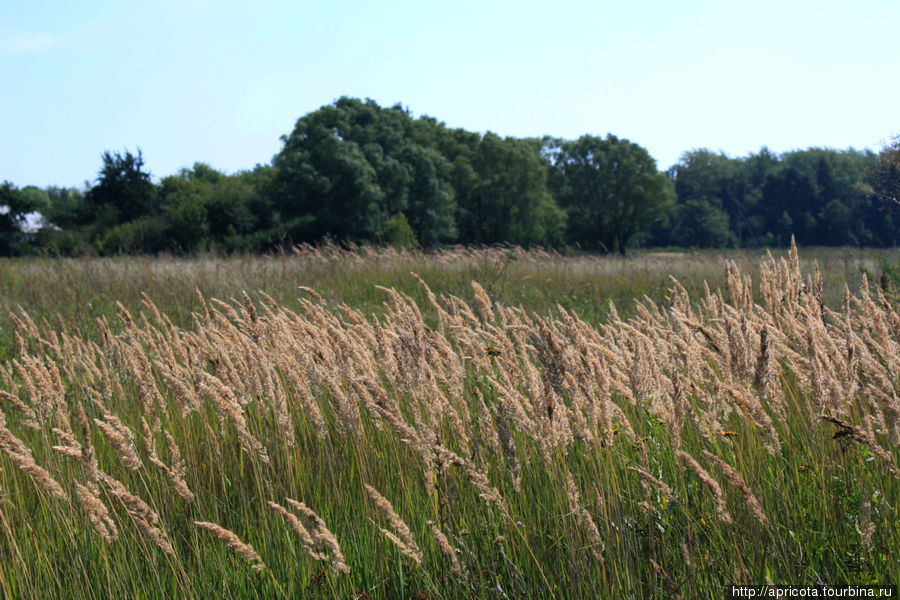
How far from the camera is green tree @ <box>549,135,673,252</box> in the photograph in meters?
56.8

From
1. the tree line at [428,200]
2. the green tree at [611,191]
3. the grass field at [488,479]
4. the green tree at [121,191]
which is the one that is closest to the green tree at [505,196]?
the tree line at [428,200]

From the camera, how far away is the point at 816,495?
7.29 feet

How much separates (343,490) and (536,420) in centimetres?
104

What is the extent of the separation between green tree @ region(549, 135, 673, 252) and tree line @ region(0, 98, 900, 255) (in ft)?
0.41

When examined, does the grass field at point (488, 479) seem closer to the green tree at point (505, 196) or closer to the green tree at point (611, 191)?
the green tree at point (505, 196)

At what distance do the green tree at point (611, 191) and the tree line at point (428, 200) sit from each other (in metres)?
0.12

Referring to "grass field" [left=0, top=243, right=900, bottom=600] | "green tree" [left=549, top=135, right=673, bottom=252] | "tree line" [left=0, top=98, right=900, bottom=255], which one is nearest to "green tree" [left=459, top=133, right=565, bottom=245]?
"tree line" [left=0, top=98, right=900, bottom=255]

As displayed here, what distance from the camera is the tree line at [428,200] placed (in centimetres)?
3706

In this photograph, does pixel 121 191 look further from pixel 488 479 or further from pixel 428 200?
pixel 488 479

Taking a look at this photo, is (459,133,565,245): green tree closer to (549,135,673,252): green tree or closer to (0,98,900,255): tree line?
(0,98,900,255): tree line

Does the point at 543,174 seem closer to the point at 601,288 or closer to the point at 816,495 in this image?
the point at 601,288

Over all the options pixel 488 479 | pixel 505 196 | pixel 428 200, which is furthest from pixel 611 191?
pixel 488 479

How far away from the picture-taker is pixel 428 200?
4344 centimetres

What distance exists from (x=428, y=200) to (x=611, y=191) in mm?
21717
